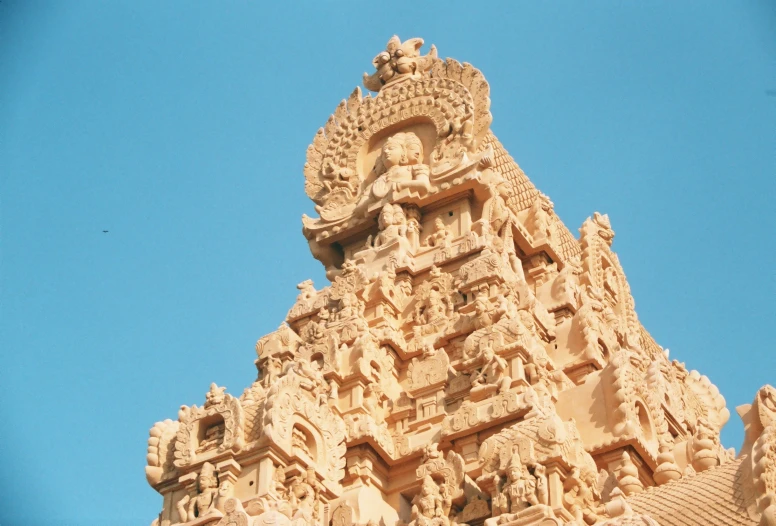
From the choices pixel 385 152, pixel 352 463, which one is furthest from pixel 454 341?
pixel 385 152

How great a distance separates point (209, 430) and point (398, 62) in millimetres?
11687

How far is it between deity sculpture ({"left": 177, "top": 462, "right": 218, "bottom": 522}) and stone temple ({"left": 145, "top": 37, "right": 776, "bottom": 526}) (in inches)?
1.4

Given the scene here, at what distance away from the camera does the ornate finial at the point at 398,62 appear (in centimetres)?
3309

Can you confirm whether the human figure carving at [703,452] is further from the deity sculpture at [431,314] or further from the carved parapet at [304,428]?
the carved parapet at [304,428]

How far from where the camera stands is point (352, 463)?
26094 mm

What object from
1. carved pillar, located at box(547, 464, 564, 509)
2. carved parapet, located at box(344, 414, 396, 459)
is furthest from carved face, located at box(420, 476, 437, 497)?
carved parapet, located at box(344, 414, 396, 459)

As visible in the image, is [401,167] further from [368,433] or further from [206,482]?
[206,482]

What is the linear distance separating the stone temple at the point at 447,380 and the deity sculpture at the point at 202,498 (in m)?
0.04

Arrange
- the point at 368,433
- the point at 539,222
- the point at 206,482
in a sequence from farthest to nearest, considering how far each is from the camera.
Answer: the point at 539,222 → the point at 368,433 → the point at 206,482

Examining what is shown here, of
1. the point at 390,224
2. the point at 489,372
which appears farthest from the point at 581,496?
the point at 390,224

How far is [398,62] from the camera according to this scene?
3325 cm

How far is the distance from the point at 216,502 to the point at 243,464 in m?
0.83

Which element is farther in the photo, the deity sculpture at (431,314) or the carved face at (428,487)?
the deity sculpture at (431,314)

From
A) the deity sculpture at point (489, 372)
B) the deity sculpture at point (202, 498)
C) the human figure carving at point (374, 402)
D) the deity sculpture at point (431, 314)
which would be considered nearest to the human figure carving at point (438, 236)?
the deity sculpture at point (431, 314)
